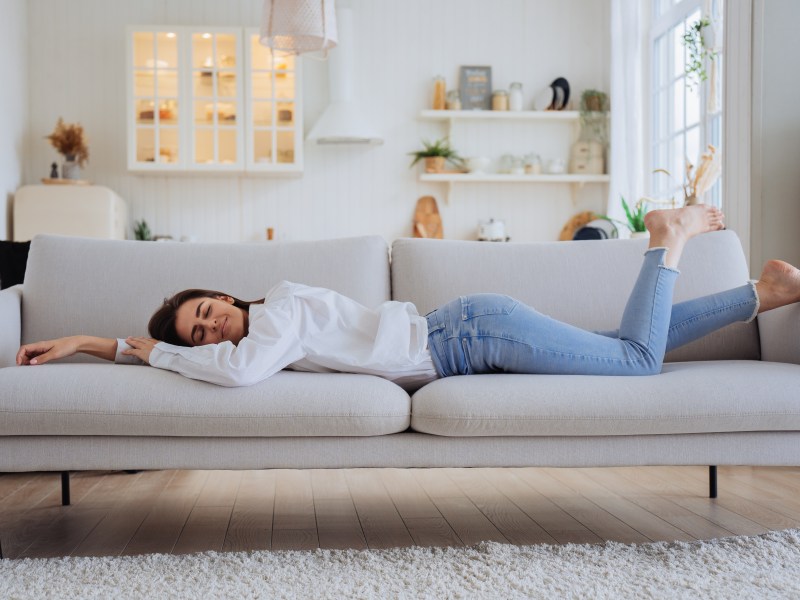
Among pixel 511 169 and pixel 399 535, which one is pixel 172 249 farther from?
pixel 511 169

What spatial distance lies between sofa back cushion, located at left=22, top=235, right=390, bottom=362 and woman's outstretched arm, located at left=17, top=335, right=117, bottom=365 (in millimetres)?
234

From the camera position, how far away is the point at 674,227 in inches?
88.6

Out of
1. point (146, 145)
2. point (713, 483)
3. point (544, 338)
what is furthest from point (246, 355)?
point (146, 145)

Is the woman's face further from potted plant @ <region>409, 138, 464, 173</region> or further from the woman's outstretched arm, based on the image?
potted plant @ <region>409, 138, 464, 173</region>

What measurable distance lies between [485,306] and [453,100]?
414cm

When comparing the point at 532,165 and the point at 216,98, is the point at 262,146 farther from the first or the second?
the point at 532,165

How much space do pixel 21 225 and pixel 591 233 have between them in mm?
3436

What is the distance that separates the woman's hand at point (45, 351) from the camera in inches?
82.7

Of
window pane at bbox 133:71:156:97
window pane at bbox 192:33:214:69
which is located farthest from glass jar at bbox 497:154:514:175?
window pane at bbox 133:71:156:97

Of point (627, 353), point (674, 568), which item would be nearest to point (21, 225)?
point (627, 353)

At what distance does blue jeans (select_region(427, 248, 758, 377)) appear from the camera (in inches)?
81.7

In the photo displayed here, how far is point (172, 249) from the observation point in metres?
2.62

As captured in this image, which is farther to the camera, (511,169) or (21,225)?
Answer: (511,169)

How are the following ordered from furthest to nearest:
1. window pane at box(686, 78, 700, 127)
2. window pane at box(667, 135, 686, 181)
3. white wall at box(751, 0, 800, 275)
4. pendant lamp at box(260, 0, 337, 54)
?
window pane at box(667, 135, 686, 181), window pane at box(686, 78, 700, 127), pendant lamp at box(260, 0, 337, 54), white wall at box(751, 0, 800, 275)
